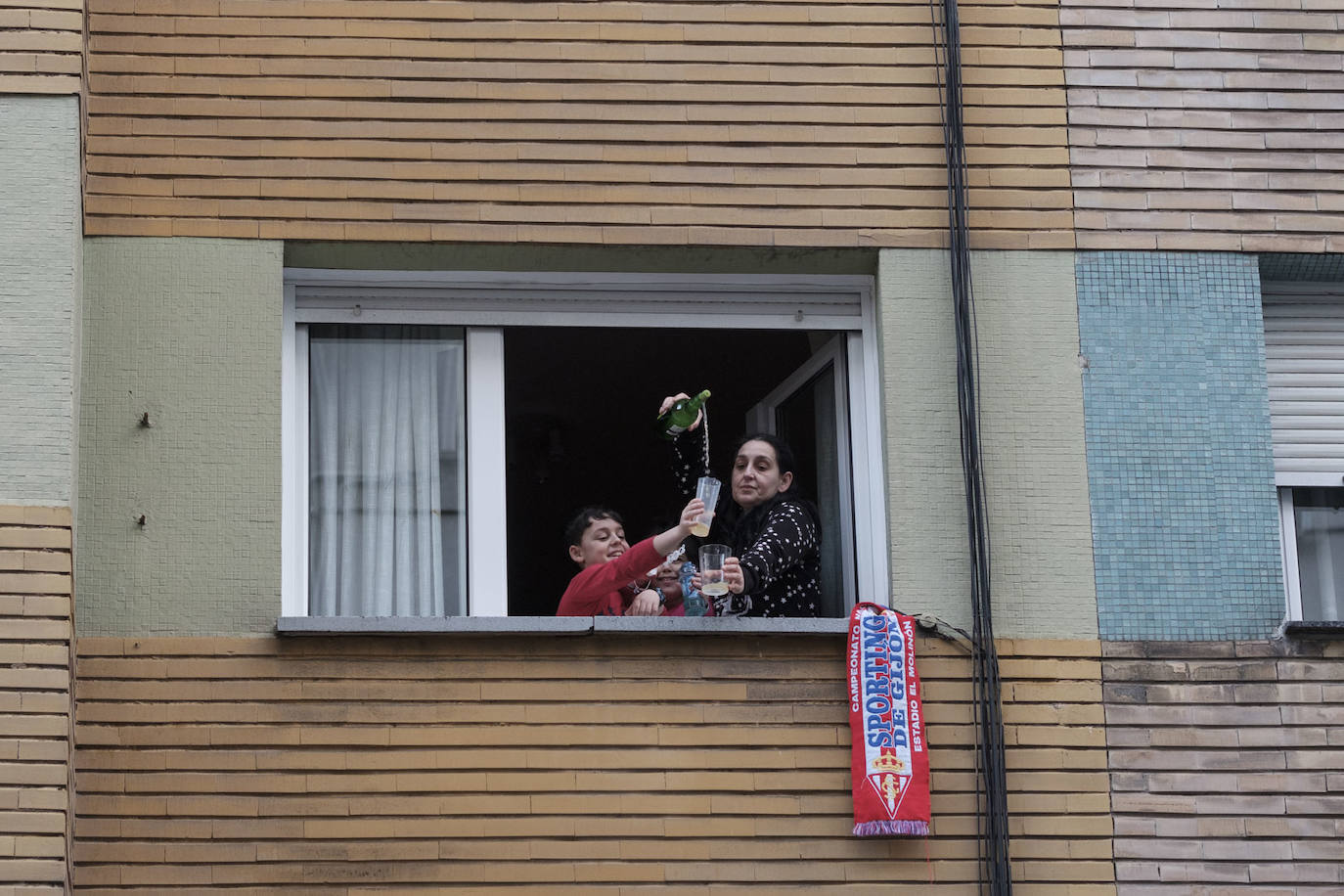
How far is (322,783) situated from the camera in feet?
27.0

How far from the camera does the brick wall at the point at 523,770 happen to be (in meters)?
8.14

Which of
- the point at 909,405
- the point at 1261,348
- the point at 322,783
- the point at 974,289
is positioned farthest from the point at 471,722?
the point at 1261,348

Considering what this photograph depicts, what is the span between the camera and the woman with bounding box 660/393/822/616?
344 inches

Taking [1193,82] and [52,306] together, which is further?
[1193,82]

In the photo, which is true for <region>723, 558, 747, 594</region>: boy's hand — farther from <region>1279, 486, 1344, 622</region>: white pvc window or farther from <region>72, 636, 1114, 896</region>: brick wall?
<region>1279, 486, 1344, 622</region>: white pvc window

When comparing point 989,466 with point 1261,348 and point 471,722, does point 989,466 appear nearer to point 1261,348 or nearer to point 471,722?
point 1261,348

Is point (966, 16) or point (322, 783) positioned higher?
point (966, 16)

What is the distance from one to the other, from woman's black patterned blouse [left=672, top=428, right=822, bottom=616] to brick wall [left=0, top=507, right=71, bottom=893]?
272 centimetres

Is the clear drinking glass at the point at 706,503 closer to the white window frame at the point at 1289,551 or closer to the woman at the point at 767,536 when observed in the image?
the woman at the point at 767,536

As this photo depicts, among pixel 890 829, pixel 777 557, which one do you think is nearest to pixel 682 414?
pixel 777 557

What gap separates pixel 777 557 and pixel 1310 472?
8.26 ft

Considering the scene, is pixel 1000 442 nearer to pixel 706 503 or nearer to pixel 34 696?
pixel 706 503

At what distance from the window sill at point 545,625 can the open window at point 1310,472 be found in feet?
7.40

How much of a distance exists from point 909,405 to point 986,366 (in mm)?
390
